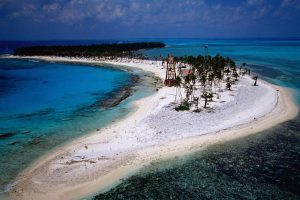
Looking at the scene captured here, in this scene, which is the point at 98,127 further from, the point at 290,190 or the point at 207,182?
the point at 290,190

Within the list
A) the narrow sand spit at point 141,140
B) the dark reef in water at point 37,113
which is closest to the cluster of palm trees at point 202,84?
the narrow sand spit at point 141,140

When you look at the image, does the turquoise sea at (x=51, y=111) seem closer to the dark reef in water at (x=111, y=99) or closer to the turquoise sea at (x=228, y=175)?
the dark reef in water at (x=111, y=99)

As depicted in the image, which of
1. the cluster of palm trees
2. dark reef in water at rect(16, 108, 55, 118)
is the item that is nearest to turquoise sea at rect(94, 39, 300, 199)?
the cluster of palm trees

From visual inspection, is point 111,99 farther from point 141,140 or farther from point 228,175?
point 228,175

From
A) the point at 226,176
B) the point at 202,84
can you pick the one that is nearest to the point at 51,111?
the point at 202,84

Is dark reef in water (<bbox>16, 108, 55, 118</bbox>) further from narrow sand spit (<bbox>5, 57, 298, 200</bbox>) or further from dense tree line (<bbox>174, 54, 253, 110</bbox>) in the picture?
dense tree line (<bbox>174, 54, 253, 110</bbox>)
